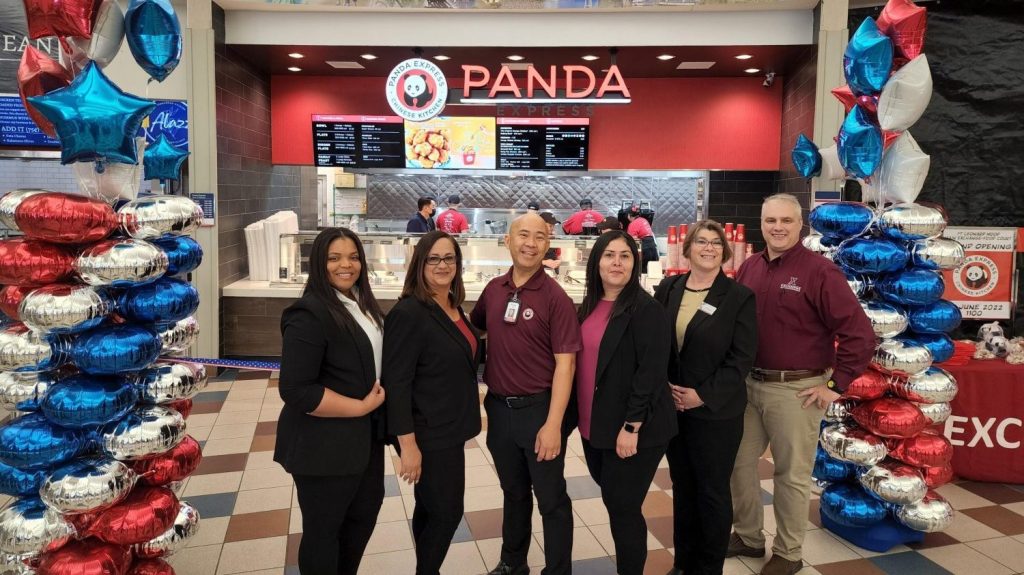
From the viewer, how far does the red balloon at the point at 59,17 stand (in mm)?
2215

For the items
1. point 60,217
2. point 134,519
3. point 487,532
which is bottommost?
point 487,532

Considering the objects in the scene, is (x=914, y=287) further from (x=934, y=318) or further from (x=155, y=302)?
(x=155, y=302)

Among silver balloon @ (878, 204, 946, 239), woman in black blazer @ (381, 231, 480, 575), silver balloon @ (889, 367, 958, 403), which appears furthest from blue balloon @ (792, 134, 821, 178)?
woman in black blazer @ (381, 231, 480, 575)

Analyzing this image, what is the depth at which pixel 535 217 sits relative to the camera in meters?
2.38

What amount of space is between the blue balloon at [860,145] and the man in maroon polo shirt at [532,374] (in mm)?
1572

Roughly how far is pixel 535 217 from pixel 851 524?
213 centimetres

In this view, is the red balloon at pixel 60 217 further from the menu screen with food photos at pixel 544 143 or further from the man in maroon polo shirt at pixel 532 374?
the menu screen with food photos at pixel 544 143

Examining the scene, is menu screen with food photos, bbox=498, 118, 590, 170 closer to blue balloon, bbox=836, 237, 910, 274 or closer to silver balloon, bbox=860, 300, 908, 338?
blue balloon, bbox=836, 237, 910, 274

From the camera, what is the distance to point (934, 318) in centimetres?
310

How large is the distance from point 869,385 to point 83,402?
121 inches

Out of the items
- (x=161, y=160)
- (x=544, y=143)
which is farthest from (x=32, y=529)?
(x=544, y=143)

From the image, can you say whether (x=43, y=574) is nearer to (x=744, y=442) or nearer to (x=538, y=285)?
(x=538, y=285)

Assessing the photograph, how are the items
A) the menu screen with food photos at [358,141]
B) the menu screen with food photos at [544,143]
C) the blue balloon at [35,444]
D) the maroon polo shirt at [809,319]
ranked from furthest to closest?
the menu screen with food photos at [544,143]
the menu screen with food photos at [358,141]
the maroon polo shirt at [809,319]
the blue balloon at [35,444]

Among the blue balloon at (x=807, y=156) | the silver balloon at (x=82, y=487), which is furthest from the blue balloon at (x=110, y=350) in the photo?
the blue balloon at (x=807, y=156)
